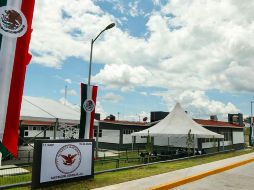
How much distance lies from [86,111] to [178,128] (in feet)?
40.7

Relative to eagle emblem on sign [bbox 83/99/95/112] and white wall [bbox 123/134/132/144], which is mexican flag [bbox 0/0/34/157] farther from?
white wall [bbox 123/134/132/144]

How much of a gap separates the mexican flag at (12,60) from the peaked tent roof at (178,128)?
19.6 m

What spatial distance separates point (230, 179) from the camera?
13602 millimetres

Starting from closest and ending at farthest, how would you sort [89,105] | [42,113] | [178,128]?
1. [89,105]
2. [42,113]
3. [178,128]

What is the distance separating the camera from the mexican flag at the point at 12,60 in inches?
258

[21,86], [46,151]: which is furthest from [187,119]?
[21,86]

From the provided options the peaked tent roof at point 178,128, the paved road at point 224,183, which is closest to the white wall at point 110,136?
the peaked tent roof at point 178,128

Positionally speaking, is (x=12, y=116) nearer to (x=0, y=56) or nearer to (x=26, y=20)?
(x=0, y=56)

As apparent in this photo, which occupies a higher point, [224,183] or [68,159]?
[68,159]

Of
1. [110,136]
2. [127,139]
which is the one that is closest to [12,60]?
[110,136]

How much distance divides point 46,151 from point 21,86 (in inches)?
152

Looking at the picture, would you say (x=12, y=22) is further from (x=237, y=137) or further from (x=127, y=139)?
(x=237, y=137)

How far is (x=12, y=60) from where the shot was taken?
265 inches

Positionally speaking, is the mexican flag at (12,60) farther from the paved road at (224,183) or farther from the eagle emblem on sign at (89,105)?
the eagle emblem on sign at (89,105)
